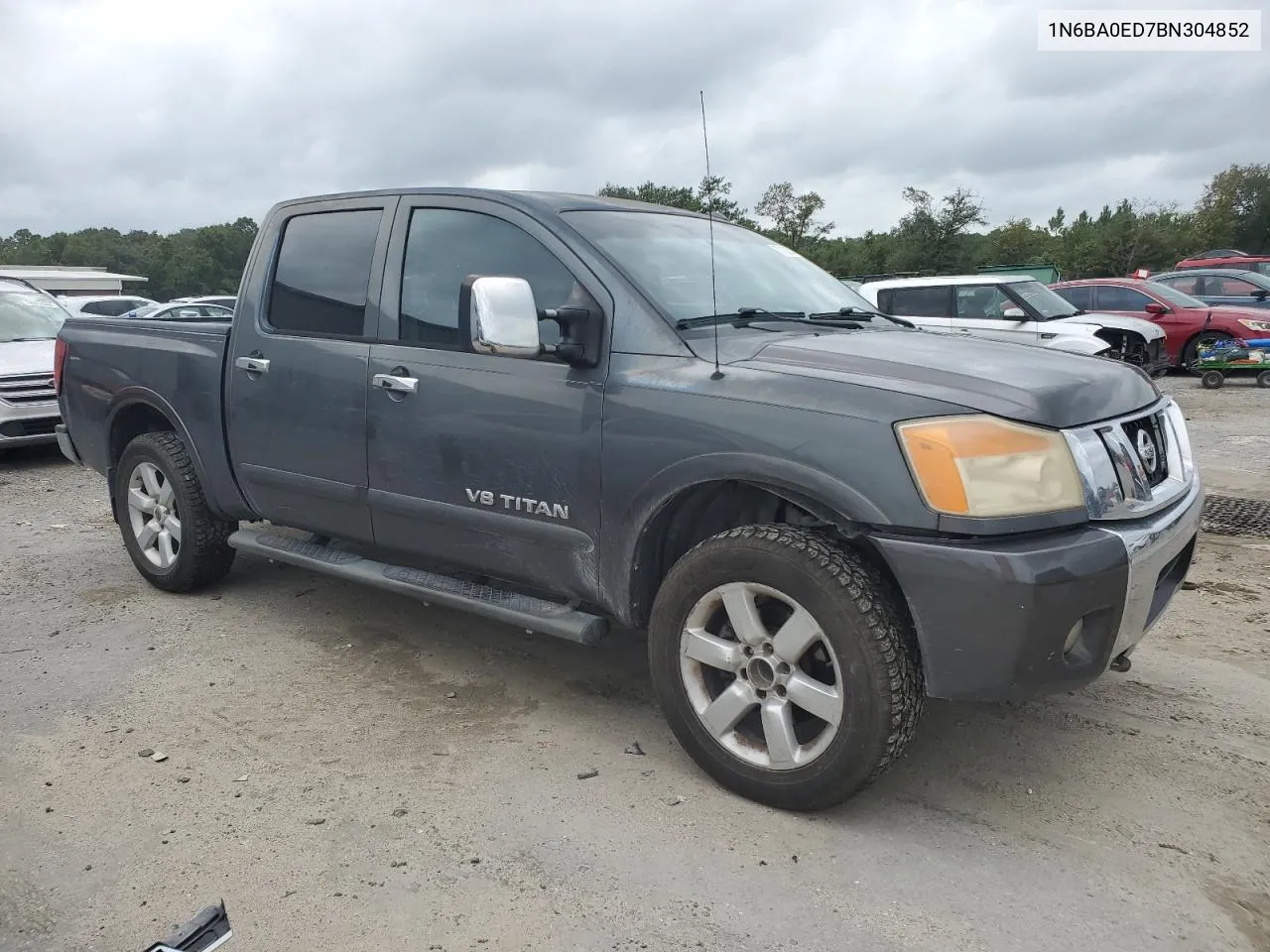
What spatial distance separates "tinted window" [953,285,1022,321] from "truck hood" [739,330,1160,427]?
9.20 metres

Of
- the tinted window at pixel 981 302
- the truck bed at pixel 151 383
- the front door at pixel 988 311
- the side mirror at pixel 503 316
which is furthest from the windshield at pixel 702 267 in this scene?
the tinted window at pixel 981 302

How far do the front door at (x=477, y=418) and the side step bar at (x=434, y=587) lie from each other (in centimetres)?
8

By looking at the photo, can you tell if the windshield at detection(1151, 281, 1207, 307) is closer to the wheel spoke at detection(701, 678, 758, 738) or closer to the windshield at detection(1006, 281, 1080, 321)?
the windshield at detection(1006, 281, 1080, 321)

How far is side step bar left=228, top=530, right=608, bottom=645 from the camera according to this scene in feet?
10.6

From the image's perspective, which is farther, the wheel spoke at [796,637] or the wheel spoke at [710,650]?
the wheel spoke at [710,650]

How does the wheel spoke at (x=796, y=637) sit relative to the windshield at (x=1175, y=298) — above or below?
below

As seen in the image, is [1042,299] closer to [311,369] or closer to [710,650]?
[311,369]

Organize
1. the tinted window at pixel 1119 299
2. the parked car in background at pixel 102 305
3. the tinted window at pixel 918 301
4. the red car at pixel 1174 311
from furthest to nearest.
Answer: the parked car in background at pixel 102 305
the tinted window at pixel 1119 299
the red car at pixel 1174 311
the tinted window at pixel 918 301

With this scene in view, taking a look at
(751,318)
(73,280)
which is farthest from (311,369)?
(73,280)

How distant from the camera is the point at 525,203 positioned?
349 cm

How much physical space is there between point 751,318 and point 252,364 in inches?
84.3

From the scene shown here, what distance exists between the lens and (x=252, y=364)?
13.5 ft

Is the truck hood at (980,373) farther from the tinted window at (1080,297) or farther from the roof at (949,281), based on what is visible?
the tinted window at (1080,297)

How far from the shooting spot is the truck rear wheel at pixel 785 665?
257cm
